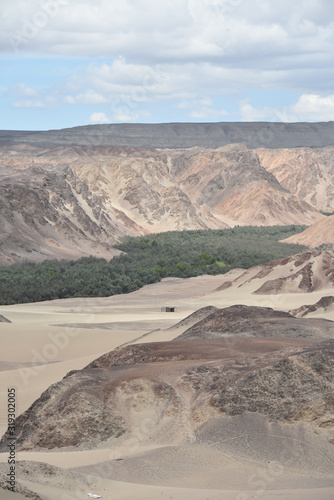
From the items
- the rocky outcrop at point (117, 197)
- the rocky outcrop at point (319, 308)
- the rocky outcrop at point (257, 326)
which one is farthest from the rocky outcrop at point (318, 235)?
the rocky outcrop at point (257, 326)

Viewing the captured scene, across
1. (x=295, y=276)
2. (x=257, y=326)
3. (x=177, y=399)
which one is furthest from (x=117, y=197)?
(x=177, y=399)

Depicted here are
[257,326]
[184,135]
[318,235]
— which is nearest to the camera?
[257,326]

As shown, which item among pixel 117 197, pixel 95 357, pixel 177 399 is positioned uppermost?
pixel 117 197

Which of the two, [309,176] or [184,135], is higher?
[184,135]

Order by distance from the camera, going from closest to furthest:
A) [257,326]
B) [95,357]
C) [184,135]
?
[257,326] < [95,357] < [184,135]

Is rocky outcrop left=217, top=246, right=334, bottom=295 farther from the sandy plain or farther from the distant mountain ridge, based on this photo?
the distant mountain ridge

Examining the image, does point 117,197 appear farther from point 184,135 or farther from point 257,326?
point 257,326

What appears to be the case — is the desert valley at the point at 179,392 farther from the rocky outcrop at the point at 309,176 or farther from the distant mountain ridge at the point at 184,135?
the distant mountain ridge at the point at 184,135

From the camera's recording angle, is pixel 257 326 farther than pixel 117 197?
No
